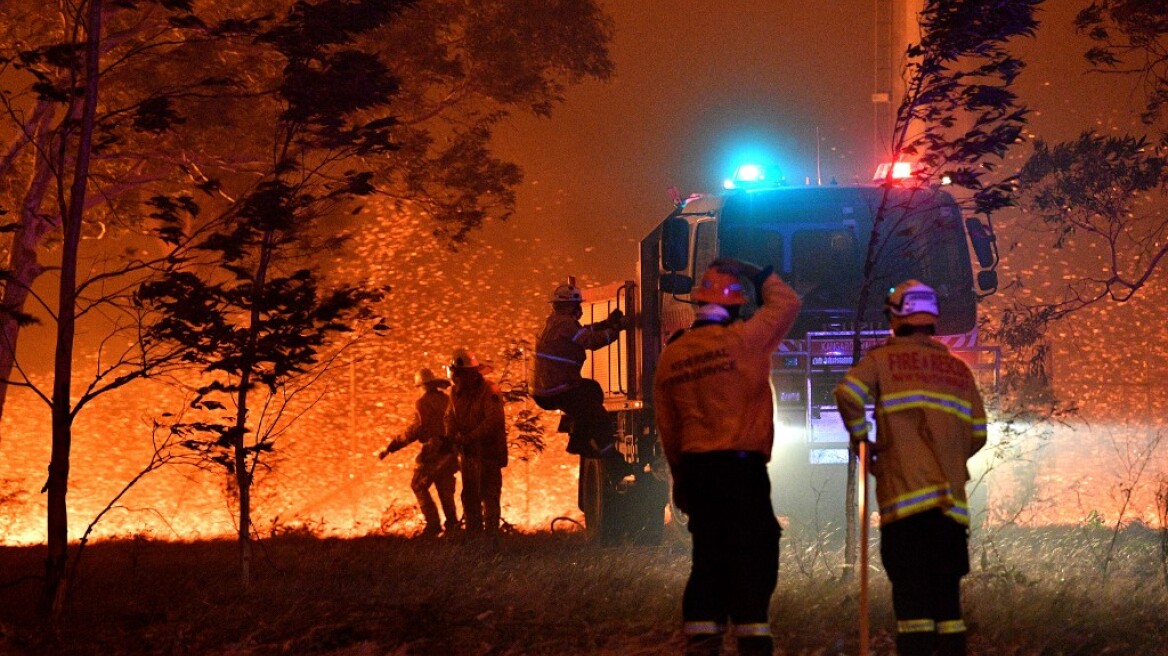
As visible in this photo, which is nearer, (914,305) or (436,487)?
(914,305)

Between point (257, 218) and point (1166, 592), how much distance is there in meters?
5.23

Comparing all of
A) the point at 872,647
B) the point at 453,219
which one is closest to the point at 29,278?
the point at 453,219

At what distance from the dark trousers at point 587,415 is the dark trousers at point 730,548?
6943mm

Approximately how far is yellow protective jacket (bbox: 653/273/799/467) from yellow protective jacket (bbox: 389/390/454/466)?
8.84 m

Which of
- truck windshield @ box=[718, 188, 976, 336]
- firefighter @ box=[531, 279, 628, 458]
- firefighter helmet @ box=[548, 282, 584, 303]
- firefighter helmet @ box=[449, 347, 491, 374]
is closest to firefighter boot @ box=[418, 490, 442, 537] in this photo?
firefighter helmet @ box=[449, 347, 491, 374]

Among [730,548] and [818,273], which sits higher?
[818,273]

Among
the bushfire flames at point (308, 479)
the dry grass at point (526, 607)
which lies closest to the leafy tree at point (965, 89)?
the dry grass at point (526, 607)

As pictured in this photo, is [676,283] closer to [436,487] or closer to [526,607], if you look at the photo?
[526,607]

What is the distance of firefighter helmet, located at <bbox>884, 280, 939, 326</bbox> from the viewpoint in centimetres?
664

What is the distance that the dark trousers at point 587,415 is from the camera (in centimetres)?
1376

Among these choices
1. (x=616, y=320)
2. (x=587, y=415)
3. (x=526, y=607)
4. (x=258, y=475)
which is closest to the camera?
(x=526, y=607)

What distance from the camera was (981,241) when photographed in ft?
38.2

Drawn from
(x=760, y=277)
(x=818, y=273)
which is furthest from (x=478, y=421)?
(x=760, y=277)

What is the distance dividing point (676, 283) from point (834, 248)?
1154 millimetres
